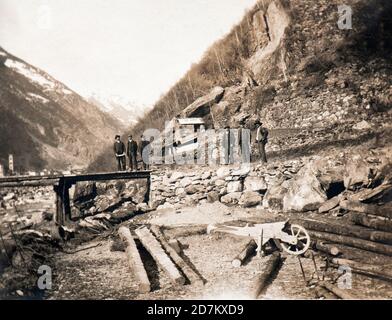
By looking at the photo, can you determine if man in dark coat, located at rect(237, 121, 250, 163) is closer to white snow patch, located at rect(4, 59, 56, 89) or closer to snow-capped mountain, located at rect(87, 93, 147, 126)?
white snow patch, located at rect(4, 59, 56, 89)

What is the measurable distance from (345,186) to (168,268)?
21.0ft

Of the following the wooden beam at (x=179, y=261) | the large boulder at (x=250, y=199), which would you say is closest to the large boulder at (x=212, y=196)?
the large boulder at (x=250, y=199)

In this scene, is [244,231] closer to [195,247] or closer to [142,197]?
[195,247]

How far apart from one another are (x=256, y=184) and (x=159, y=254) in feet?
19.5

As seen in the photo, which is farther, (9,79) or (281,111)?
(9,79)

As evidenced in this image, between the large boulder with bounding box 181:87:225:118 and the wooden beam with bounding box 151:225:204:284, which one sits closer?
the wooden beam with bounding box 151:225:204:284

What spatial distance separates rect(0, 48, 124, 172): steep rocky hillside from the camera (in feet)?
130

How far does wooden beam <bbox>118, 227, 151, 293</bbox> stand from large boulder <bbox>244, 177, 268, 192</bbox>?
16.3 ft

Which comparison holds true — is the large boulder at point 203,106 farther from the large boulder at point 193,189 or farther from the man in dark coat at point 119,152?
the large boulder at point 193,189

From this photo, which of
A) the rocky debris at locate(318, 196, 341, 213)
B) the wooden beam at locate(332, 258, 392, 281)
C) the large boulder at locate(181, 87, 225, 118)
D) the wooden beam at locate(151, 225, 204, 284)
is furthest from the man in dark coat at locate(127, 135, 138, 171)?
the wooden beam at locate(332, 258, 392, 281)

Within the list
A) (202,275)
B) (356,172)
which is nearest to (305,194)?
(356,172)

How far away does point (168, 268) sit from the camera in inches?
308

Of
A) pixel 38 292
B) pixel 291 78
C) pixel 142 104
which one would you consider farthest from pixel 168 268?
pixel 142 104

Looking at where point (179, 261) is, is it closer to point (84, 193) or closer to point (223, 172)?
point (223, 172)
